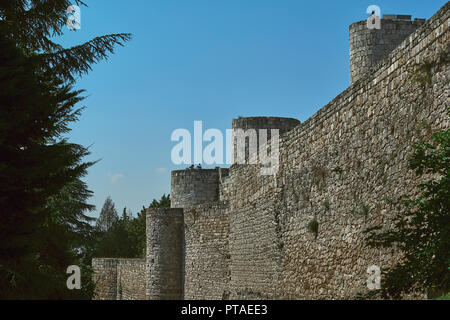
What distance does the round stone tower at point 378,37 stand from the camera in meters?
16.0

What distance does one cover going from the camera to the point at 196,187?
24.6 m

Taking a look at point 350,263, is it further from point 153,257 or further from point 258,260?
point 153,257

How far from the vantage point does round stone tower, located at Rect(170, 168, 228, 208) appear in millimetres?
24422

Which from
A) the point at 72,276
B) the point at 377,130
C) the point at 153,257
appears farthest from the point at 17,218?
the point at 153,257

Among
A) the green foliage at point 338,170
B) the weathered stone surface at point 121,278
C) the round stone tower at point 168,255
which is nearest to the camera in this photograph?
the green foliage at point 338,170

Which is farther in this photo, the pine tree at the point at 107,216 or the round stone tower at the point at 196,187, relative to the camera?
the pine tree at the point at 107,216

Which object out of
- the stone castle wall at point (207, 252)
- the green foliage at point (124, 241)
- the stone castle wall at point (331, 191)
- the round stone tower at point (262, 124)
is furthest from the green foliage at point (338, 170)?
the green foliage at point (124, 241)

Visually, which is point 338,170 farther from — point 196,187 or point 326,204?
point 196,187

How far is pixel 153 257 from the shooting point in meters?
23.8

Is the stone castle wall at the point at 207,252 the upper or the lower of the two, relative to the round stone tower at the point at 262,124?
lower

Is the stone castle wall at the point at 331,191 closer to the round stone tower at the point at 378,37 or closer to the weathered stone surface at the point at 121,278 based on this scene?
the round stone tower at the point at 378,37

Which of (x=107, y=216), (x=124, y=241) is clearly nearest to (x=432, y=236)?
(x=124, y=241)

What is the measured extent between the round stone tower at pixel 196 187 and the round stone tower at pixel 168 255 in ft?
3.48

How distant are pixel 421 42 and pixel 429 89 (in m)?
0.66
